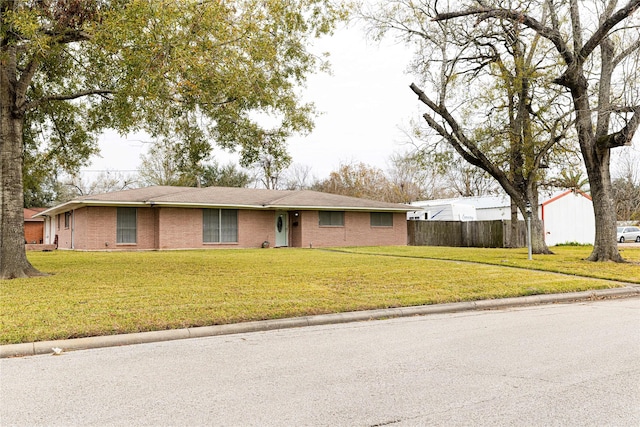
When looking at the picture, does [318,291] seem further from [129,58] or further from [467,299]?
[129,58]

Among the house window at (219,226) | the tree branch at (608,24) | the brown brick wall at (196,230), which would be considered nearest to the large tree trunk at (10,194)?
the brown brick wall at (196,230)

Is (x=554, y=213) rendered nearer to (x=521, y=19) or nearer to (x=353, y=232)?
(x=353, y=232)

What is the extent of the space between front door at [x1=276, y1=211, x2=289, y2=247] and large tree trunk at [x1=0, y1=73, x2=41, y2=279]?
1745 cm

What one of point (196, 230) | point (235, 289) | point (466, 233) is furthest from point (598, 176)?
point (196, 230)

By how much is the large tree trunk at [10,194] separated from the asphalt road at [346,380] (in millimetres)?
7197

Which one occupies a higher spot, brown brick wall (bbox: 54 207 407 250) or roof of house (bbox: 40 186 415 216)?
roof of house (bbox: 40 186 415 216)

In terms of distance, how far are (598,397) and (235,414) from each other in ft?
9.99

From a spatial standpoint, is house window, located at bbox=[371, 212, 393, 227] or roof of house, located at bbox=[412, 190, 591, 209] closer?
house window, located at bbox=[371, 212, 393, 227]

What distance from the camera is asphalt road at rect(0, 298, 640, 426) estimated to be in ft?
13.5

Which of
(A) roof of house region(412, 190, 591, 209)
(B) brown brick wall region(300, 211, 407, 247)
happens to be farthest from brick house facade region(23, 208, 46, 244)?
(A) roof of house region(412, 190, 591, 209)

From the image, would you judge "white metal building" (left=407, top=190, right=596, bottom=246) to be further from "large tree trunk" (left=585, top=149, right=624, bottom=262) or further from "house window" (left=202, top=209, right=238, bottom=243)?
"large tree trunk" (left=585, top=149, right=624, bottom=262)

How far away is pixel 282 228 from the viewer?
2980 centimetres

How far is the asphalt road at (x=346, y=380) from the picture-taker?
13.5ft

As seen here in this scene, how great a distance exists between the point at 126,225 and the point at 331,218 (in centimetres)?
1105
